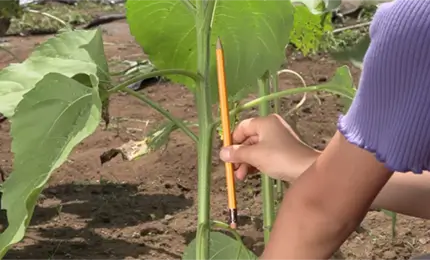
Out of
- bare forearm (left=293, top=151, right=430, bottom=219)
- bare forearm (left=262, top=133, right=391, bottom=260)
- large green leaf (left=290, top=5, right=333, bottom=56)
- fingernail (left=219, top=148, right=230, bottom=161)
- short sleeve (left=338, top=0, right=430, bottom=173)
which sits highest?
short sleeve (left=338, top=0, right=430, bottom=173)

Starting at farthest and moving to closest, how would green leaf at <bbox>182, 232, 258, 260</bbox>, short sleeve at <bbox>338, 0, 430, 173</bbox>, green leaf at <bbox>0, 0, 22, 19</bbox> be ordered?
green leaf at <bbox>0, 0, 22, 19</bbox> → green leaf at <bbox>182, 232, 258, 260</bbox> → short sleeve at <bbox>338, 0, 430, 173</bbox>

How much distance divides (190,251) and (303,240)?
0.46 m

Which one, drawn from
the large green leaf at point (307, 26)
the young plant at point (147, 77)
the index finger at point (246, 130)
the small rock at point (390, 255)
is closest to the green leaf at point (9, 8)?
the large green leaf at point (307, 26)

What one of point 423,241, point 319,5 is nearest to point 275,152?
point 319,5

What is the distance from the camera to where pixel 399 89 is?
75cm

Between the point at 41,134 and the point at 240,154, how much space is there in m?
0.24

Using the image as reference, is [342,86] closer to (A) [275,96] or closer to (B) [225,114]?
(A) [275,96]

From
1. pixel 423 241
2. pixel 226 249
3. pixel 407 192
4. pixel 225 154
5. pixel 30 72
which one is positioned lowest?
pixel 423 241

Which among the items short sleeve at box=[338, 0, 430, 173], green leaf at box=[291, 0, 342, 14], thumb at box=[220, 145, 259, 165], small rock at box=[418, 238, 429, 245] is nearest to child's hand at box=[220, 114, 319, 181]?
thumb at box=[220, 145, 259, 165]

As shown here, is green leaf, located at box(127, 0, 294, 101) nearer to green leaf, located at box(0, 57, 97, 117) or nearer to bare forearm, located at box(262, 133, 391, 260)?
green leaf, located at box(0, 57, 97, 117)

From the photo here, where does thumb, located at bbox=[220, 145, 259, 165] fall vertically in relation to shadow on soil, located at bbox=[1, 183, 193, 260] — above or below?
above

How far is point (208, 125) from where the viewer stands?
43.6 inches

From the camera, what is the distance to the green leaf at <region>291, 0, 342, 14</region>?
1402mm

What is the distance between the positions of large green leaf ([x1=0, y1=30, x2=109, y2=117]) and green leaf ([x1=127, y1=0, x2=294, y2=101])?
113 mm
